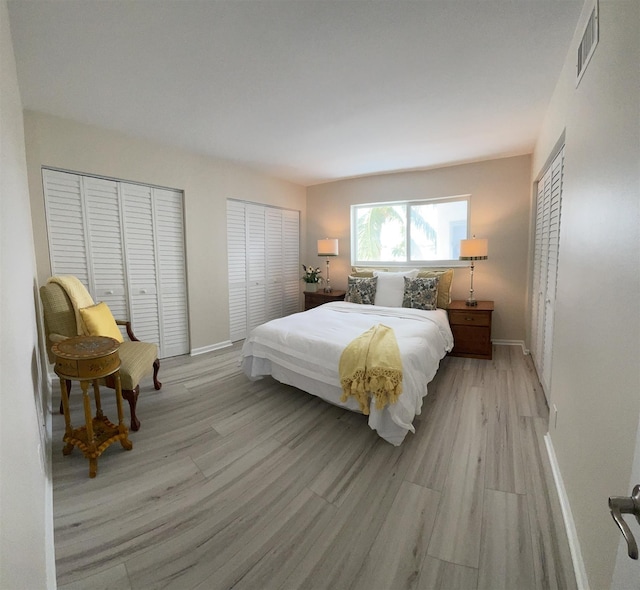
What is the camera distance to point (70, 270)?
9.61 feet

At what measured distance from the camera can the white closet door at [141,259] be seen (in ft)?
10.8

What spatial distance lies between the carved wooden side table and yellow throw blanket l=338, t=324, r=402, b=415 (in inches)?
59.4

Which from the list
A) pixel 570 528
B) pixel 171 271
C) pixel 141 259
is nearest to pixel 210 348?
pixel 171 271

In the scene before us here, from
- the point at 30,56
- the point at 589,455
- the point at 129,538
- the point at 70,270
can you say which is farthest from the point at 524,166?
the point at 70,270

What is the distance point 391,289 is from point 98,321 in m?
3.13

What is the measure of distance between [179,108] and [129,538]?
9.69 feet

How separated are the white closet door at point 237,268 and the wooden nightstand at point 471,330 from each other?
2893 millimetres

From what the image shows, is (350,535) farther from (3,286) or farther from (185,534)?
(3,286)

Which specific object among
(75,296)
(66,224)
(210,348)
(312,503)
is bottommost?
(312,503)

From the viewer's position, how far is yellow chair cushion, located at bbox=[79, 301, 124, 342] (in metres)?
2.31

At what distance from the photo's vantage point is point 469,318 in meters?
3.61

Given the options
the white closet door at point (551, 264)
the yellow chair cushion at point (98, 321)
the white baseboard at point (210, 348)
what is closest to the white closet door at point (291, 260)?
the white baseboard at point (210, 348)


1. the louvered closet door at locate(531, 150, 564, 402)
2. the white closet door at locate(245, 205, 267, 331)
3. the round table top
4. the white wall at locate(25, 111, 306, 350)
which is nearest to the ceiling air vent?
the louvered closet door at locate(531, 150, 564, 402)

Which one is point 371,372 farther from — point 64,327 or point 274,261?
point 274,261
